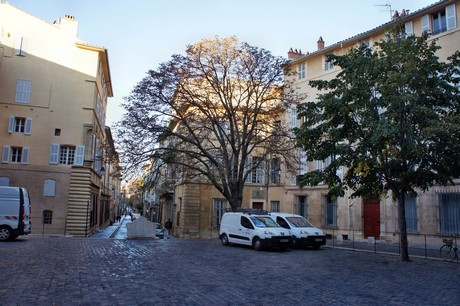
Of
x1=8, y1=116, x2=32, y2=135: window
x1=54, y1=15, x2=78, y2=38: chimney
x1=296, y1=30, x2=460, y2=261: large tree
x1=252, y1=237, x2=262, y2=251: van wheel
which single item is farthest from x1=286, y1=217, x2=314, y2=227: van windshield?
x1=54, y1=15, x2=78, y2=38: chimney

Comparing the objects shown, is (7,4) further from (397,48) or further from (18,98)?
(397,48)

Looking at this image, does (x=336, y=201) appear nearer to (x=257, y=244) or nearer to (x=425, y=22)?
(x=257, y=244)

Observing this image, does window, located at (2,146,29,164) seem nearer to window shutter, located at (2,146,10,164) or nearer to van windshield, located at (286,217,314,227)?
window shutter, located at (2,146,10,164)

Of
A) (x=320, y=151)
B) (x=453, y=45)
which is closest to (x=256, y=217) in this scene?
(x=320, y=151)

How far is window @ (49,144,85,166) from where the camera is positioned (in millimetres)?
30141

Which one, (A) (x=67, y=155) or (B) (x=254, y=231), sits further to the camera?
(A) (x=67, y=155)

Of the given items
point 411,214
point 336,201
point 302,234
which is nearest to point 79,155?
point 302,234

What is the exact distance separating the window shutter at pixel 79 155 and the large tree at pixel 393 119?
773 inches

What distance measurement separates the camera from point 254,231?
61.9 feet

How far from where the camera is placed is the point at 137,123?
897 inches

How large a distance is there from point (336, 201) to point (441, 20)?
45.1 feet

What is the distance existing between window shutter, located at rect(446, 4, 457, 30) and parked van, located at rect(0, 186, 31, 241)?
2514cm

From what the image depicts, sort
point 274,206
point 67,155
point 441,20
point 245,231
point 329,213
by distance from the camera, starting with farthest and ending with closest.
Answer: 1. point 274,206
2. point 67,155
3. point 329,213
4. point 441,20
5. point 245,231

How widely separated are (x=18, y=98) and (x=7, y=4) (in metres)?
7.37
